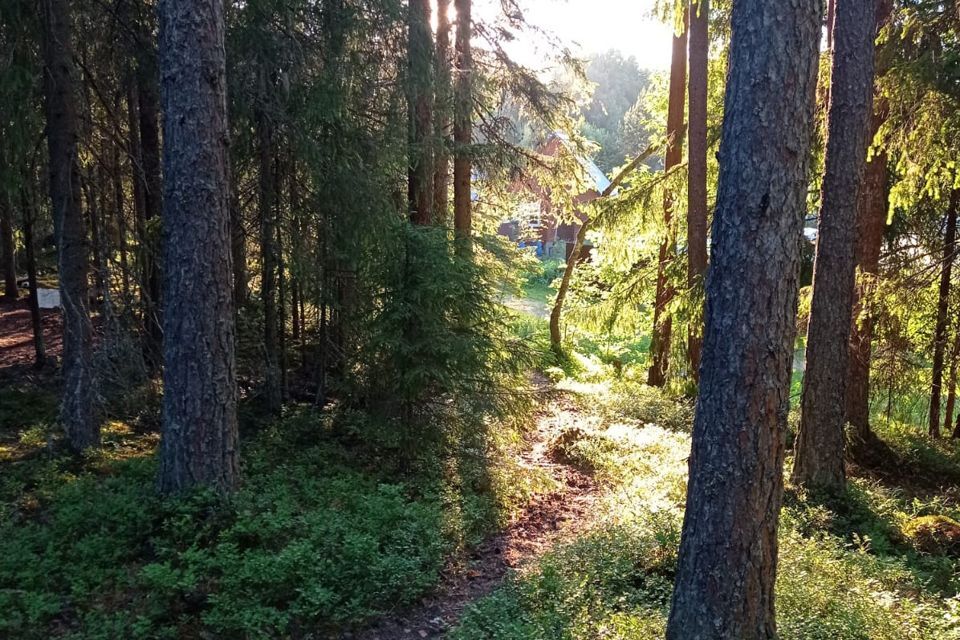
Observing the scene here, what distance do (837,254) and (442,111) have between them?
588 cm

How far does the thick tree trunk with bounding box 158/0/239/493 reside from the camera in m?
5.44

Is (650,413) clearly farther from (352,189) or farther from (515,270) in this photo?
(352,189)

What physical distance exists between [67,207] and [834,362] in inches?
343

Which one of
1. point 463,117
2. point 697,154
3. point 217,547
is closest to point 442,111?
point 463,117

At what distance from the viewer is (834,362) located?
7340mm

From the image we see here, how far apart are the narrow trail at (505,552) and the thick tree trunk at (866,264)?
4.27 metres

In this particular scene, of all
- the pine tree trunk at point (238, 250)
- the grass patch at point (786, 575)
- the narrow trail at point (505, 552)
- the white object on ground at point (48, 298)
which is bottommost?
the narrow trail at point (505, 552)

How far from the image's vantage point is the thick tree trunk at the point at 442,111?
31.1ft

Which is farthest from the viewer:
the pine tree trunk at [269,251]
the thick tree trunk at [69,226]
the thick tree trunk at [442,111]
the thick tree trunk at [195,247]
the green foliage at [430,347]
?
the thick tree trunk at [442,111]

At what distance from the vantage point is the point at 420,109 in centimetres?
938

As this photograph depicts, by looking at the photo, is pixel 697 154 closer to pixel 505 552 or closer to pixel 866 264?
pixel 866 264


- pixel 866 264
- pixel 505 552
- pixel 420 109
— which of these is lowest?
pixel 505 552

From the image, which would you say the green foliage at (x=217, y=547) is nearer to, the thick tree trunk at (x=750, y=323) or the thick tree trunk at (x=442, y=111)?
the thick tree trunk at (x=750, y=323)

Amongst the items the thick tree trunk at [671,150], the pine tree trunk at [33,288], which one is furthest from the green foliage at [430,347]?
the pine tree trunk at [33,288]
